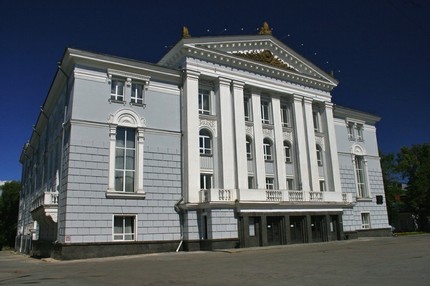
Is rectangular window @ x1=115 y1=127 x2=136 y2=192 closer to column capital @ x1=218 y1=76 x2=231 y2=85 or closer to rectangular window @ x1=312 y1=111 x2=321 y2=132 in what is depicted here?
column capital @ x1=218 y1=76 x2=231 y2=85

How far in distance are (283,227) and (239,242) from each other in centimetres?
405

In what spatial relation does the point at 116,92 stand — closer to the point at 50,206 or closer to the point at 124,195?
the point at 124,195

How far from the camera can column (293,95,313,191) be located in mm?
30594

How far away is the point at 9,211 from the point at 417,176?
61198 millimetres

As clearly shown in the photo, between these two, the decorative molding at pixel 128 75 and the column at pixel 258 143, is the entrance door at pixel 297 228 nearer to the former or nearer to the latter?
the column at pixel 258 143

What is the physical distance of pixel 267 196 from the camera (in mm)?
26594

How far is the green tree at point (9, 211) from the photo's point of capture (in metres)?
61.8

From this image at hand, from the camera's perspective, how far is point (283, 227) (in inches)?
1069

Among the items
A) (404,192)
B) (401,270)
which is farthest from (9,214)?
(401,270)

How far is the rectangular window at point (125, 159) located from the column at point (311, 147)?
14609mm

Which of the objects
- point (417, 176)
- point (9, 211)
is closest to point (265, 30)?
point (417, 176)

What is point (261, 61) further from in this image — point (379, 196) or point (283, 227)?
point (379, 196)

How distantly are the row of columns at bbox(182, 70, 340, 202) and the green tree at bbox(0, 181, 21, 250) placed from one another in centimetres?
4778

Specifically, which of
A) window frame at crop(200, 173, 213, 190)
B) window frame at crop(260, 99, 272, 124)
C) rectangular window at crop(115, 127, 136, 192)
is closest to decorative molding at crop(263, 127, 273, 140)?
window frame at crop(260, 99, 272, 124)
